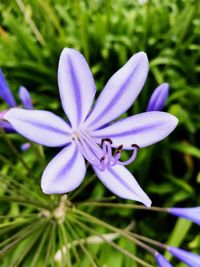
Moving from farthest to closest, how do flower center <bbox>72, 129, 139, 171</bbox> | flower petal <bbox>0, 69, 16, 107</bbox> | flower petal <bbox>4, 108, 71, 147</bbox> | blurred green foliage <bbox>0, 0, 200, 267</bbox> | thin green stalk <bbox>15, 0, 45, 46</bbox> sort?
blurred green foliage <bbox>0, 0, 200, 267</bbox>
thin green stalk <bbox>15, 0, 45, 46</bbox>
flower petal <bbox>0, 69, 16, 107</bbox>
flower center <bbox>72, 129, 139, 171</bbox>
flower petal <bbox>4, 108, 71, 147</bbox>

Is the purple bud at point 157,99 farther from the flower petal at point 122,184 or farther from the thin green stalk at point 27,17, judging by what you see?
the thin green stalk at point 27,17

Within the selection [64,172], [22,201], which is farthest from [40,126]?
[22,201]

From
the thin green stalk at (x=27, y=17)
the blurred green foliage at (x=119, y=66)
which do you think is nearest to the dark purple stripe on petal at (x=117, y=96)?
the thin green stalk at (x=27, y=17)

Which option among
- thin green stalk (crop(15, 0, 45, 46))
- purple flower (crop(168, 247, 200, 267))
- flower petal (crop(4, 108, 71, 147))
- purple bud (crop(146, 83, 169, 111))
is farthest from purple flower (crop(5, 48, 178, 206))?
thin green stalk (crop(15, 0, 45, 46))

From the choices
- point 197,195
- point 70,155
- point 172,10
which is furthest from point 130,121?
point 172,10

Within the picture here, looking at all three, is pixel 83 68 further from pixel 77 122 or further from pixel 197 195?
pixel 197 195

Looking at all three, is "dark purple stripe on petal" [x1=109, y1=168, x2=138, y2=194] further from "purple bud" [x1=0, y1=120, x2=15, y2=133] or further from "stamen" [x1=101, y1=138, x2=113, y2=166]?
"purple bud" [x1=0, y1=120, x2=15, y2=133]
